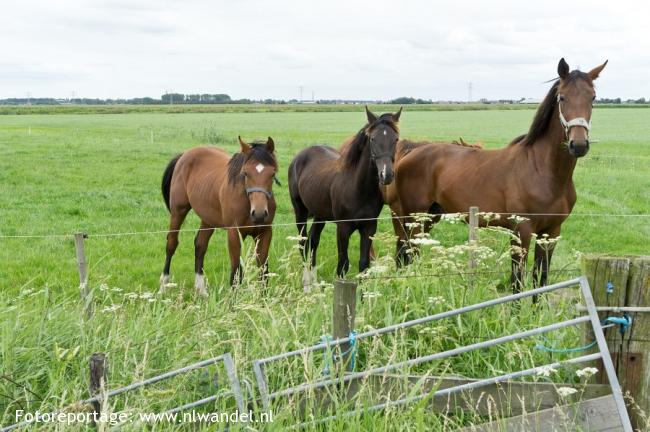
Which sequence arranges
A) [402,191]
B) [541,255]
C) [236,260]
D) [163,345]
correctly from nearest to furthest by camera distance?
[163,345], [541,255], [236,260], [402,191]

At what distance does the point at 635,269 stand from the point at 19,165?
60.6ft

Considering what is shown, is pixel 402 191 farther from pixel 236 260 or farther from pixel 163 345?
pixel 163 345

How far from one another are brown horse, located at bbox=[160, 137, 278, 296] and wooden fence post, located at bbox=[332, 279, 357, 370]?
7.38 ft

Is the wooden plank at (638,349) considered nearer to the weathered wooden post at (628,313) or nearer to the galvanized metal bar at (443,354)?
the weathered wooden post at (628,313)

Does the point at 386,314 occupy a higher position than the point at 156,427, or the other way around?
the point at 386,314

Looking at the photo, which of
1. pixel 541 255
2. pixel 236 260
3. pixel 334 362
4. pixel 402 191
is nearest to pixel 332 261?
pixel 402 191

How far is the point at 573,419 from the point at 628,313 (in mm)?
604

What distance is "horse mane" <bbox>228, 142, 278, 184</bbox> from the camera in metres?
6.82

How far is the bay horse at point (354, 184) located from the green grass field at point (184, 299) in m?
0.74

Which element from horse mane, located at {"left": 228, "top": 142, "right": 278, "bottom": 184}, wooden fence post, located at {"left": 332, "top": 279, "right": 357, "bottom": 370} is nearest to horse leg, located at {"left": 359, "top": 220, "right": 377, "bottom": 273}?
horse mane, located at {"left": 228, "top": 142, "right": 278, "bottom": 184}

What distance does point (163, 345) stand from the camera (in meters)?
4.04

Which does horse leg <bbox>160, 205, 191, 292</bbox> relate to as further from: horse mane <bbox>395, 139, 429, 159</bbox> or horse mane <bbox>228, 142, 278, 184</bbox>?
horse mane <bbox>395, 139, 429, 159</bbox>

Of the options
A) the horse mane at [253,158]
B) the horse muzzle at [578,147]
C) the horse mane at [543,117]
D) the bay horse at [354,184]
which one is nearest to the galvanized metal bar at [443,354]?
the bay horse at [354,184]

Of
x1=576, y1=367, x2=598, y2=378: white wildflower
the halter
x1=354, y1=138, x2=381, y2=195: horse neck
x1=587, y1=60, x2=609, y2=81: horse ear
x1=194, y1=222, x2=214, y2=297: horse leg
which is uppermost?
x1=587, y1=60, x2=609, y2=81: horse ear
